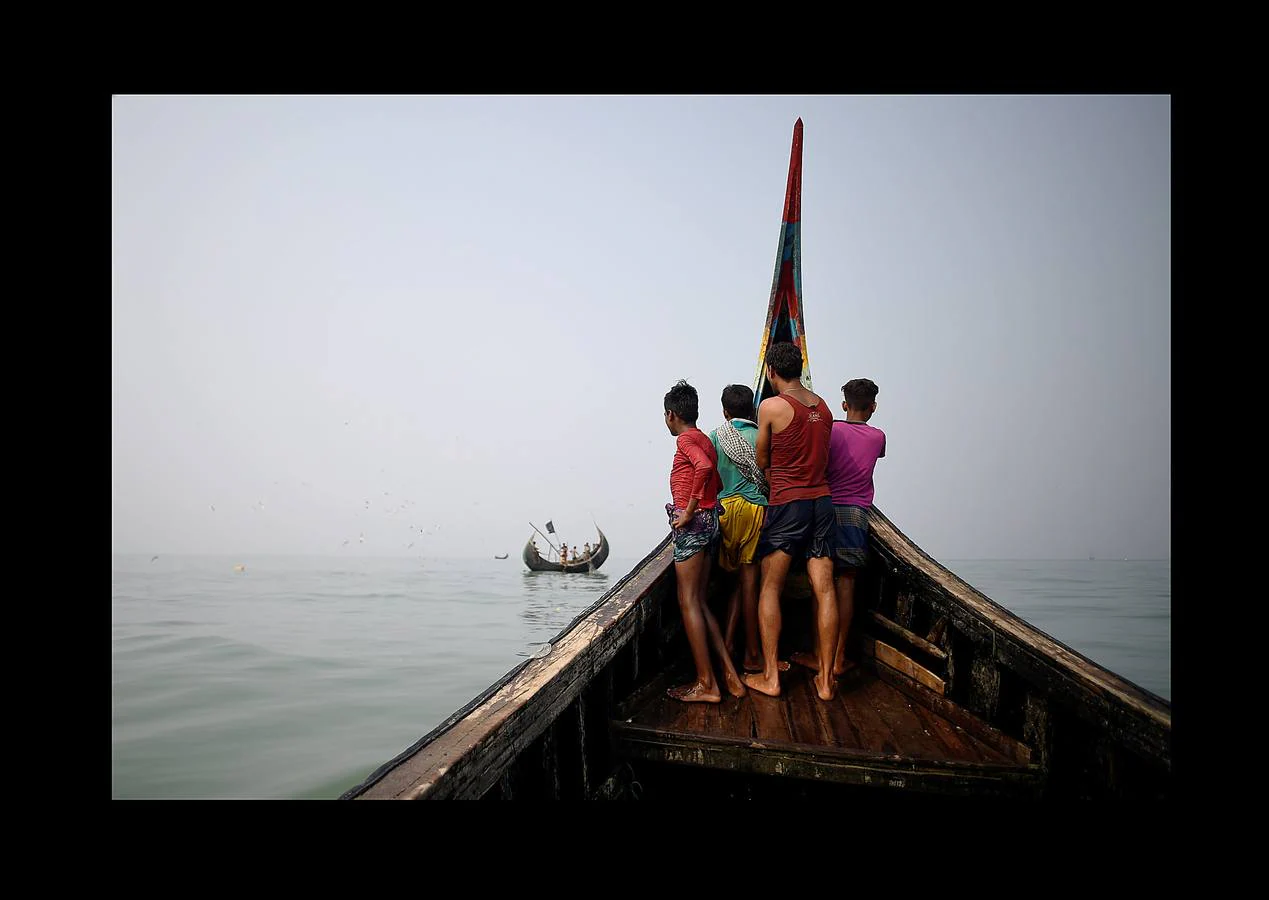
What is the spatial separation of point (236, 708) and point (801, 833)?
8.46 m

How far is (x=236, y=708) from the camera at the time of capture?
26.1ft

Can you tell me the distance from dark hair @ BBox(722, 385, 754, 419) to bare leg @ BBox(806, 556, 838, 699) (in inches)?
31.0

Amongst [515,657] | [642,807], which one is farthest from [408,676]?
[642,807]

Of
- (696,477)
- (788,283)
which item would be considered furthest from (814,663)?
(788,283)

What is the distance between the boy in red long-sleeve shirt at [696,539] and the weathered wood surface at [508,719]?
0.25 meters

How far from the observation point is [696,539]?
2768 millimetres

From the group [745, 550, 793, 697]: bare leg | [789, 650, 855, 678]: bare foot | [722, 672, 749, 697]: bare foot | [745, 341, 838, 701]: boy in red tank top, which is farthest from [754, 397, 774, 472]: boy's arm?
[789, 650, 855, 678]: bare foot

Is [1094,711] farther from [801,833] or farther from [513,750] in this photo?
[513,750]

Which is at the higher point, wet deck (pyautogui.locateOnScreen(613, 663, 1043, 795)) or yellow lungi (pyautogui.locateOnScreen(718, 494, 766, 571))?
yellow lungi (pyautogui.locateOnScreen(718, 494, 766, 571))

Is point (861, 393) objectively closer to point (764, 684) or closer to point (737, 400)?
point (737, 400)

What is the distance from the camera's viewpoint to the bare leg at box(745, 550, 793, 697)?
2.79m

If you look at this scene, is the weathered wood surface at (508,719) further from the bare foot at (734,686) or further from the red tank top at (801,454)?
the red tank top at (801,454)

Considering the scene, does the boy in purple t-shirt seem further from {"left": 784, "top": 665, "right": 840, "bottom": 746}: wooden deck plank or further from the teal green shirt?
the teal green shirt

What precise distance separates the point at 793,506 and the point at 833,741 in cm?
97
